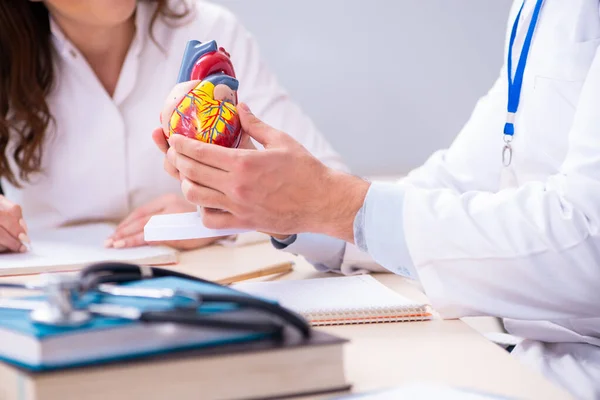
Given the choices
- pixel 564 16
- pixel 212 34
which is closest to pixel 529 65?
pixel 564 16

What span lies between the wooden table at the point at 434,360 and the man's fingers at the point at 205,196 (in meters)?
0.23

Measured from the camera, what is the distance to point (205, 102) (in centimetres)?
109

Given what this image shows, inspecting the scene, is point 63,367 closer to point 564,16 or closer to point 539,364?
point 539,364

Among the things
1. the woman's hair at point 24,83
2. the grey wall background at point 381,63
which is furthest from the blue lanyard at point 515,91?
the grey wall background at point 381,63

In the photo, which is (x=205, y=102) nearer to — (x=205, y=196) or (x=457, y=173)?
(x=205, y=196)

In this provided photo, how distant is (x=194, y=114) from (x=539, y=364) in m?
0.56

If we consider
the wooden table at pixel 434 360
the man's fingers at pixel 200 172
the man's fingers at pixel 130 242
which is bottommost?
the wooden table at pixel 434 360

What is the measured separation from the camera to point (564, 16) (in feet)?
3.98

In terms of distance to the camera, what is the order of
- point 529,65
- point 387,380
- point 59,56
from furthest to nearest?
1. point 59,56
2. point 529,65
3. point 387,380

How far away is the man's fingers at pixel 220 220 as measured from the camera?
1105 millimetres

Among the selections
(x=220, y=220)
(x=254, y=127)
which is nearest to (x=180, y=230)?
(x=220, y=220)

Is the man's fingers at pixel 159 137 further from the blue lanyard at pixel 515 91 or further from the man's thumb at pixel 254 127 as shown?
the blue lanyard at pixel 515 91

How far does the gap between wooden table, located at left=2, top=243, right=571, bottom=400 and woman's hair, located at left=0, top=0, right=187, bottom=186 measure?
113cm

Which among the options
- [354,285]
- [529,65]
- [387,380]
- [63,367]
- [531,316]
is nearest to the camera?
[63,367]
